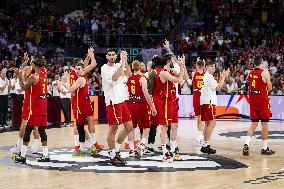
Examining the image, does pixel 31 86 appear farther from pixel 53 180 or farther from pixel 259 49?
pixel 259 49

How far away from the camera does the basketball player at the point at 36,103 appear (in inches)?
547

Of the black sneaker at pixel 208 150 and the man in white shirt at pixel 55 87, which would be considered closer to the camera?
the black sneaker at pixel 208 150

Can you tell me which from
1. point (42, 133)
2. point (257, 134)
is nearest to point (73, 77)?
point (42, 133)

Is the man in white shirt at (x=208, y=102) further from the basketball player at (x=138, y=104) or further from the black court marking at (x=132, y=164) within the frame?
the basketball player at (x=138, y=104)

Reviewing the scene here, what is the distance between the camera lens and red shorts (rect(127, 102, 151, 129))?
48.1ft

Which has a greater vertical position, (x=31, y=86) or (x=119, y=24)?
(x=119, y=24)

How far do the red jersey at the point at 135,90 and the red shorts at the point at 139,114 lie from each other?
0.34 ft

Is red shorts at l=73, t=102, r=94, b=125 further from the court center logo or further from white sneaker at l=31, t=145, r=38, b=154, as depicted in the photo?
the court center logo

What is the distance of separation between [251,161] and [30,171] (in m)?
4.36

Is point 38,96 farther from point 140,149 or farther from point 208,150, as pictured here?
point 208,150

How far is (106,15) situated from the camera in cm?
3569

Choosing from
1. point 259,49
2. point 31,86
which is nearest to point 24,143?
point 31,86

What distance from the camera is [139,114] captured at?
577 inches

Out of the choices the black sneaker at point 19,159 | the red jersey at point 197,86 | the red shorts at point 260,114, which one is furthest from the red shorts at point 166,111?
the black sneaker at point 19,159
